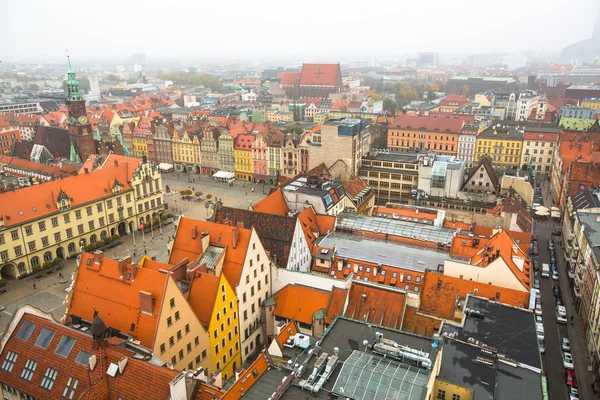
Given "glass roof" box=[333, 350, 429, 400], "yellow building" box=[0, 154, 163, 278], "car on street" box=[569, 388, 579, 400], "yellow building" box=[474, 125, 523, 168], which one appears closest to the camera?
"glass roof" box=[333, 350, 429, 400]

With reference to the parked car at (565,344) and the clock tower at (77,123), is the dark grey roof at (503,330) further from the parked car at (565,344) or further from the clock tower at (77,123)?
the clock tower at (77,123)

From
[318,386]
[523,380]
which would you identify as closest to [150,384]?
[318,386]

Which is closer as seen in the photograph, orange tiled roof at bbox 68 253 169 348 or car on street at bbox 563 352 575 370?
orange tiled roof at bbox 68 253 169 348

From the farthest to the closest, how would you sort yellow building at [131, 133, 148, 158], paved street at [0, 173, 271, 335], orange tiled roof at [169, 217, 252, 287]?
yellow building at [131, 133, 148, 158], paved street at [0, 173, 271, 335], orange tiled roof at [169, 217, 252, 287]

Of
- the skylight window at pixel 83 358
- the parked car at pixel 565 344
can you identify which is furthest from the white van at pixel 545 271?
the skylight window at pixel 83 358

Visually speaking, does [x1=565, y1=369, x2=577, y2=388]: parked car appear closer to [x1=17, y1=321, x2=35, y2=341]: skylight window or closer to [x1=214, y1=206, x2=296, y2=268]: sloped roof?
[x1=214, y1=206, x2=296, y2=268]: sloped roof

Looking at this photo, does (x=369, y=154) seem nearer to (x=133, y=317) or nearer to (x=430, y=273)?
(x=430, y=273)

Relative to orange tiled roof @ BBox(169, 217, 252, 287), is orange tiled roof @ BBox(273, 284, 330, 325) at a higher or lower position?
lower

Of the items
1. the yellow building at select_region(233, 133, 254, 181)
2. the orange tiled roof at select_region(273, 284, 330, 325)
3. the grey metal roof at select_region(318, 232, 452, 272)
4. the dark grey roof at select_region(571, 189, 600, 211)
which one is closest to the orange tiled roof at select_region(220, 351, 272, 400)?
the orange tiled roof at select_region(273, 284, 330, 325)
